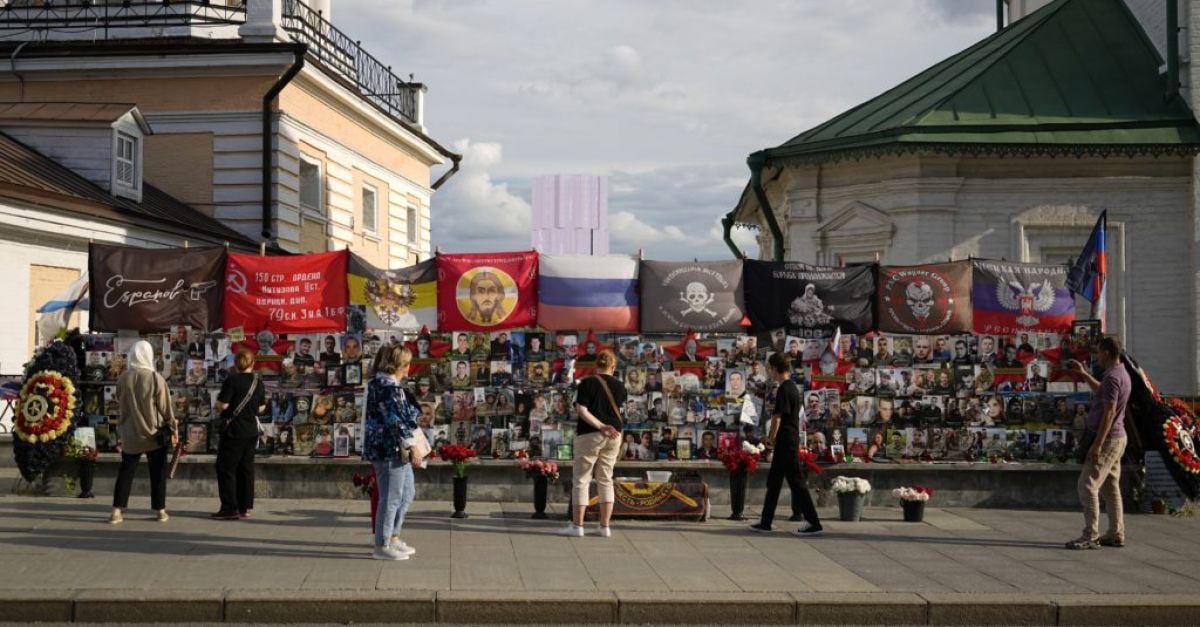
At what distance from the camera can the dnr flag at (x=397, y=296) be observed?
14.6m

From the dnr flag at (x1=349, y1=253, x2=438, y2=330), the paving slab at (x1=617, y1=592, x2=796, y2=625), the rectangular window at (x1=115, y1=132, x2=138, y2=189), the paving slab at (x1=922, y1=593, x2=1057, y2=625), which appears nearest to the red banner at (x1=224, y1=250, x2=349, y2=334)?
the dnr flag at (x1=349, y1=253, x2=438, y2=330)

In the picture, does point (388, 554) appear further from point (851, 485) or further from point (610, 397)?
point (851, 485)

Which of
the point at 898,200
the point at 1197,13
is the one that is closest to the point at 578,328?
the point at 898,200

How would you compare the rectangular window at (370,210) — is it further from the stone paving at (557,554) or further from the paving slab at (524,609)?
the paving slab at (524,609)

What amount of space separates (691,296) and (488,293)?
231 cm

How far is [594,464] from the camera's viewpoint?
1229cm

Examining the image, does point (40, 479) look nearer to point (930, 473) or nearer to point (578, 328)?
point (578, 328)

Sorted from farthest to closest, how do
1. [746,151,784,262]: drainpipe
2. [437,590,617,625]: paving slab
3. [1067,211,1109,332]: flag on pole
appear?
[746,151,784,262]: drainpipe < [1067,211,1109,332]: flag on pole < [437,590,617,625]: paving slab

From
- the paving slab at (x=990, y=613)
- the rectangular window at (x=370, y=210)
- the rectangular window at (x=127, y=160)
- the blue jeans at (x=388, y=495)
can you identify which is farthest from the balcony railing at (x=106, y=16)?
the paving slab at (x=990, y=613)

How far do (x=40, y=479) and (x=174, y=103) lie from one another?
14783 millimetres

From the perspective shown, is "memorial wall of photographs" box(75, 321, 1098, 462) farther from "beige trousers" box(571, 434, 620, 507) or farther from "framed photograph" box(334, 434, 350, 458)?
"beige trousers" box(571, 434, 620, 507)

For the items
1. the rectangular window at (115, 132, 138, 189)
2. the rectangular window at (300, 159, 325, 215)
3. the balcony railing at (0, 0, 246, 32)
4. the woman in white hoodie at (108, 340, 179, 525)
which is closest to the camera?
the woman in white hoodie at (108, 340, 179, 525)

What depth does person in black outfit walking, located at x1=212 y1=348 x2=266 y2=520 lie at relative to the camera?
42.1 ft

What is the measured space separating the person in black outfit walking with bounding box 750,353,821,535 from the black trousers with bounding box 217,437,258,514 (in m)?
5.15
